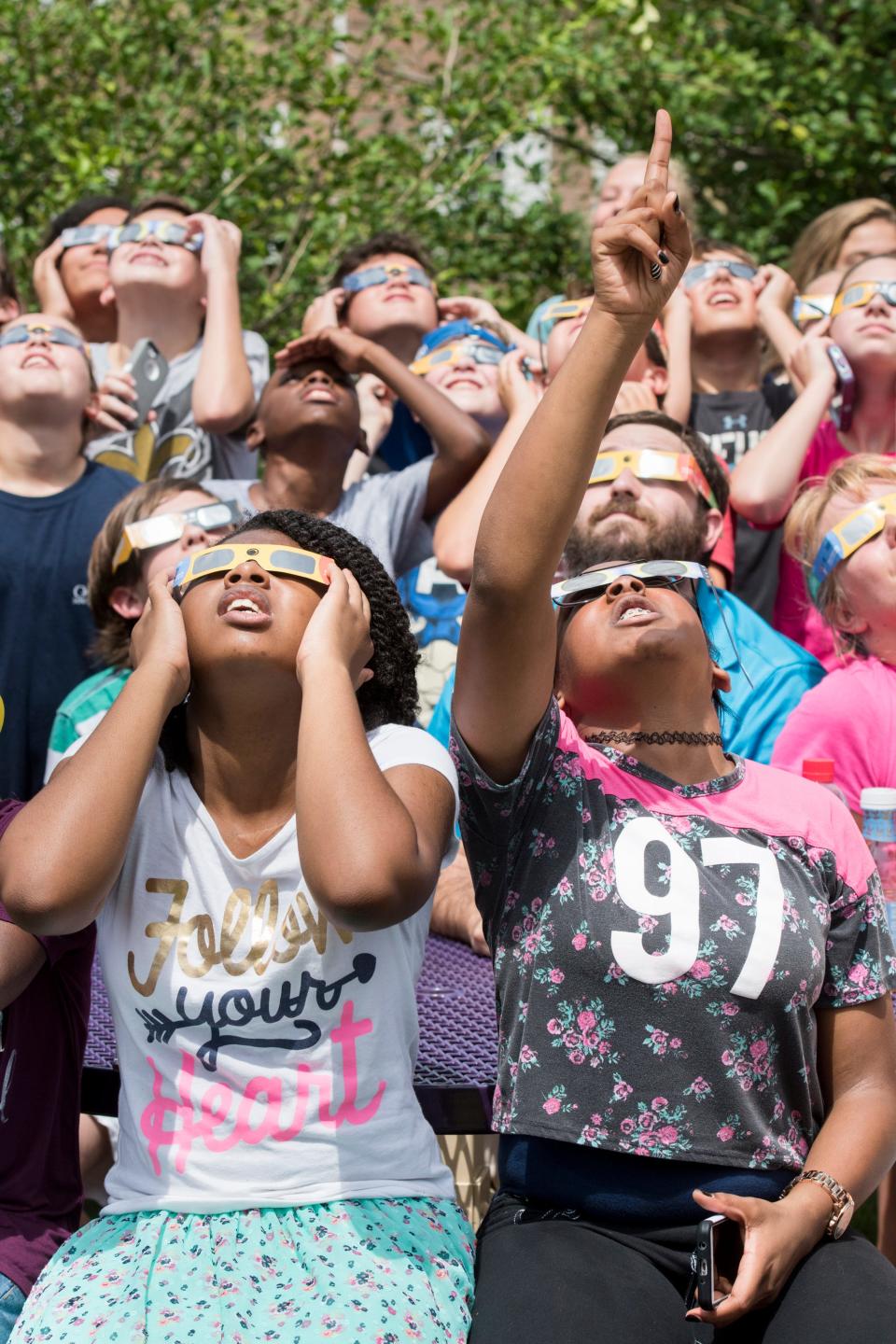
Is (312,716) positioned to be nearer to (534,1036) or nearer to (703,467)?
(534,1036)

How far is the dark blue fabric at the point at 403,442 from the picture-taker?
5309 millimetres

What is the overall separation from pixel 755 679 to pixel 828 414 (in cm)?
164

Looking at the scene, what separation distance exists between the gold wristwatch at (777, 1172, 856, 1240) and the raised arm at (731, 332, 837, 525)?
2.58 metres

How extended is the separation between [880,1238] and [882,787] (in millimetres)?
923

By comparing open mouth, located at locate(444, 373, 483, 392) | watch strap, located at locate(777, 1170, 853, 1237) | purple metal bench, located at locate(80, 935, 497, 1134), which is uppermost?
open mouth, located at locate(444, 373, 483, 392)

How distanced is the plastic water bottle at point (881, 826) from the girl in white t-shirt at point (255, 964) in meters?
0.92

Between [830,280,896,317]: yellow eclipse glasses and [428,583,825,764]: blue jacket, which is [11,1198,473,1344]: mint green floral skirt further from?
[830,280,896,317]: yellow eclipse glasses

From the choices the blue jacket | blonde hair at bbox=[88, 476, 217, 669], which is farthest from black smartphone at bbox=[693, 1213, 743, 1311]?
blonde hair at bbox=[88, 476, 217, 669]

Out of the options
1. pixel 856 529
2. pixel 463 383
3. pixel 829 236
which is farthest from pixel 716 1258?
pixel 829 236

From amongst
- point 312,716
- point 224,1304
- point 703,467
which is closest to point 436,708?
point 703,467

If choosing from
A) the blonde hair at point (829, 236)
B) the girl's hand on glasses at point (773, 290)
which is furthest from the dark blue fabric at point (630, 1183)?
the blonde hair at point (829, 236)

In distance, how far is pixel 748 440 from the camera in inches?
202

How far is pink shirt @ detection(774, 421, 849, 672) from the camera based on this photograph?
404cm

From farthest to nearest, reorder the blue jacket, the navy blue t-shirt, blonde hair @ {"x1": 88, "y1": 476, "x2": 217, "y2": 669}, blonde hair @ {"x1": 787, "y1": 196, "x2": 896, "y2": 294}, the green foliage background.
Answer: the green foliage background < blonde hair @ {"x1": 787, "y1": 196, "x2": 896, "y2": 294} < the navy blue t-shirt < blonde hair @ {"x1": 88, "y1": 476, "x2": 217, "y2": 669} < the blue jacket
